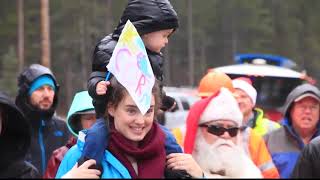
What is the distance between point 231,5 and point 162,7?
4991cm

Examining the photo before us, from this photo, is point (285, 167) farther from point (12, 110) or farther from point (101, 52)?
point (12, 110)

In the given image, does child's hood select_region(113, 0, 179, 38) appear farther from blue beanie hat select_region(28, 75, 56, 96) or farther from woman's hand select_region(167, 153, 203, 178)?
blue beanie hat select_region(28, 75, 56, 96)

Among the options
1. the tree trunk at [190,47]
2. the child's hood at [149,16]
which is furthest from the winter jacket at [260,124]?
the tree trunk at [190,47]

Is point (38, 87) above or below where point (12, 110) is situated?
below

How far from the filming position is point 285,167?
551 cm

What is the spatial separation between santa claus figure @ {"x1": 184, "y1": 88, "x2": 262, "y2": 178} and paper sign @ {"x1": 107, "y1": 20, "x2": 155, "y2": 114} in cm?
96

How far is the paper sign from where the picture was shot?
269 cm

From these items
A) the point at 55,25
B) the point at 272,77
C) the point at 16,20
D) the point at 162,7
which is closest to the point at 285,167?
the point at 162,7

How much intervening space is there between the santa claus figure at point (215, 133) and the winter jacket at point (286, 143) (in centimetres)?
159

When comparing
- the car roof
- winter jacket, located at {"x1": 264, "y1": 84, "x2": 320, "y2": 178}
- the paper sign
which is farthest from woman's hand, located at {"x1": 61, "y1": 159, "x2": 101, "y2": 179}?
the car roof

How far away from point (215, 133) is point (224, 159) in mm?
419

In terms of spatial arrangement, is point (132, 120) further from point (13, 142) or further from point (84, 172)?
point (13, 142)

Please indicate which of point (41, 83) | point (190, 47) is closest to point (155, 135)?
point (41, 83)

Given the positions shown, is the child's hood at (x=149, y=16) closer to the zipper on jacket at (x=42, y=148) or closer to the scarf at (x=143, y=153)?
the scarf at (x=143, y=153)
